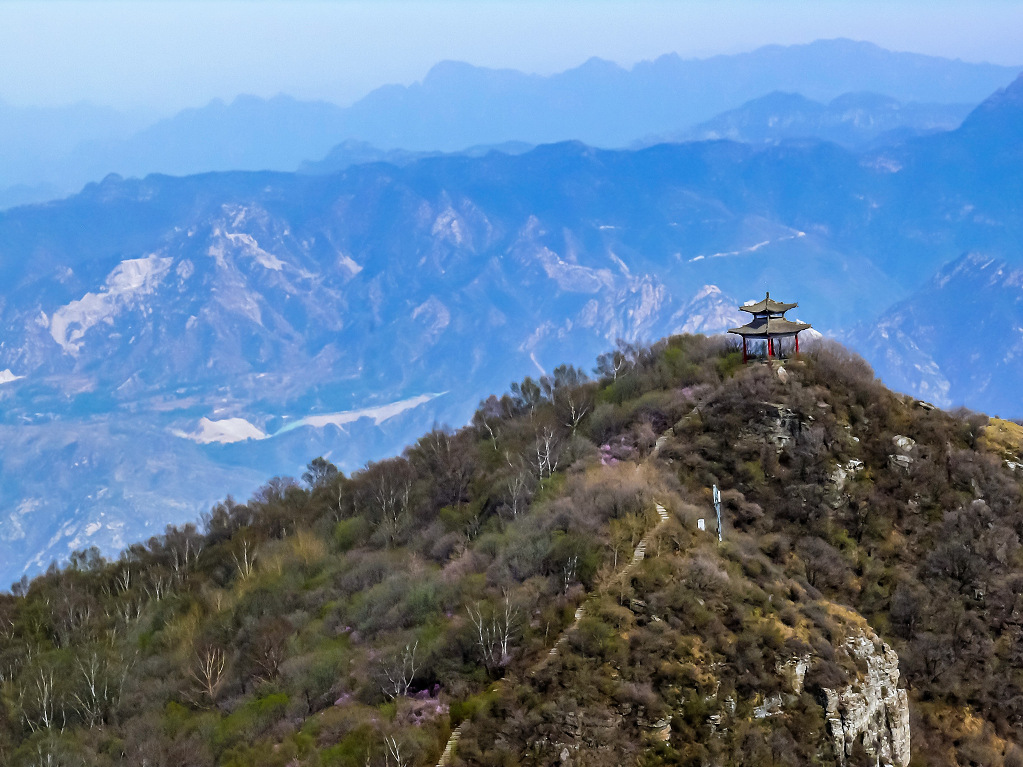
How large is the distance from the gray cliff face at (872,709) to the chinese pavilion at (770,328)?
71.2 feet

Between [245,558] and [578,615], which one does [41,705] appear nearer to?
[245,558]

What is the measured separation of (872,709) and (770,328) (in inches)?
1024

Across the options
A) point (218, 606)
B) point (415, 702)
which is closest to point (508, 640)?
point (415, 702)

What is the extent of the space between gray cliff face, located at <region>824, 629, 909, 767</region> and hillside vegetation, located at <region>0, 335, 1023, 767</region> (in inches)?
9.8

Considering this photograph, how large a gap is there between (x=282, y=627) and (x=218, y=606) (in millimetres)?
9834

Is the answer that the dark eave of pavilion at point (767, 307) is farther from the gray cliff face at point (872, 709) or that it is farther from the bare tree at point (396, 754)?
the bare tree at point (396, 754)

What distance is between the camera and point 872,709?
39562 millimetres

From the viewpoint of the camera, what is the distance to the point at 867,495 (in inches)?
2053

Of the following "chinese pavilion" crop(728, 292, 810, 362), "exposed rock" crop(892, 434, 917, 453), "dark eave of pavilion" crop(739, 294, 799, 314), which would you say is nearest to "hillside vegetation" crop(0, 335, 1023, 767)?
"exposed rock" crop(892, 434, 917, 453)

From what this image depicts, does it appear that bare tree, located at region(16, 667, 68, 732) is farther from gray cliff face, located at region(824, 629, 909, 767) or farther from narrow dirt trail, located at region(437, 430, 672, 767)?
gray cliff face, located at region(824, 629, 909, 767)

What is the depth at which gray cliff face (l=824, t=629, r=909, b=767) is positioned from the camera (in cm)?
3850

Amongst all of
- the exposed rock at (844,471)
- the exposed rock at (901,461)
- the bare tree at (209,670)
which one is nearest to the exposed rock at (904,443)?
the exposed rock at (901,461)

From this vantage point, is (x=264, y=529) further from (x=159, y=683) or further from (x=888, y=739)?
(x=888, y=739)

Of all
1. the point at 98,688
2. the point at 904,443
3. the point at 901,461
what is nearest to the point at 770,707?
the point at 901,461
